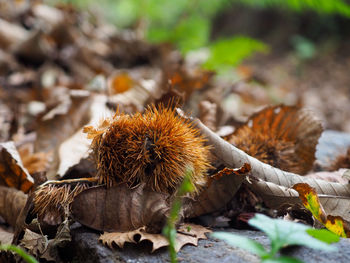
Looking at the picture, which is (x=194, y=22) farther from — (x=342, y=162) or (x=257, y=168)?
(x=257, y=168)

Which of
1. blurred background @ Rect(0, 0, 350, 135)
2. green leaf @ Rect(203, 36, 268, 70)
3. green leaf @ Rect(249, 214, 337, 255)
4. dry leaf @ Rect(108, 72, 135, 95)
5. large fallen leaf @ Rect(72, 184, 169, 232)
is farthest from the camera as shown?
green leaf @ Rect(203, 36, 268, 70)

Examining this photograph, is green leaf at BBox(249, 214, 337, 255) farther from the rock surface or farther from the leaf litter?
the leaf litter

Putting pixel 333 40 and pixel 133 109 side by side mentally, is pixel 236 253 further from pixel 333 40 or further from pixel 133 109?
pixel 333 40

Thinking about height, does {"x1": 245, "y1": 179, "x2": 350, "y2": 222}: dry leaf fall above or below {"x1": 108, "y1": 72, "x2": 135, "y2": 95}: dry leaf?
below

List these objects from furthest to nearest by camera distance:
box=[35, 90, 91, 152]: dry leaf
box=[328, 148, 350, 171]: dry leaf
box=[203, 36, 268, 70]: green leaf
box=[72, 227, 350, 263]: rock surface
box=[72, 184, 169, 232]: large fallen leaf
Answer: box=[203, 36, 268, 70]: green leaf
box=[35, 90, 91, 152]: dry leaf
box=[328, 148, 350, 171]: dry leaf
box=[72, 184, 169, 232]: large fallen leaf
box=[72, 227, 350, 263]: rock surface

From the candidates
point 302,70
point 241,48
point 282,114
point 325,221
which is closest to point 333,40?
point 302,70

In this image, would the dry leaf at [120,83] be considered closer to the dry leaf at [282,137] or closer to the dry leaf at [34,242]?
the dry leaf at [282,137]

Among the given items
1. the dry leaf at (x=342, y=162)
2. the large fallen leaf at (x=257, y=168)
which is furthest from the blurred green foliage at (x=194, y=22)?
the large fallen leaf at (x=257, y=168)

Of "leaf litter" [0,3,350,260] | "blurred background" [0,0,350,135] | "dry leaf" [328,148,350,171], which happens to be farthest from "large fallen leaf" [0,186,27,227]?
"dry leaf" [328,148,350,171]
